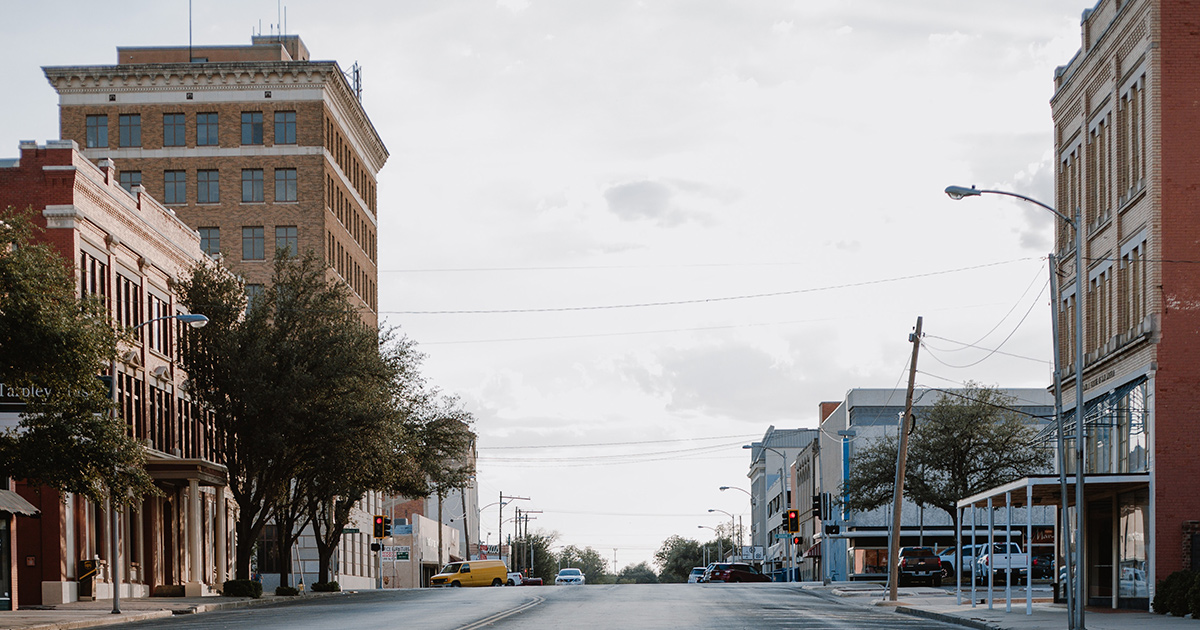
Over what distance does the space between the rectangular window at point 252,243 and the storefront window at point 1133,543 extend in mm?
60024

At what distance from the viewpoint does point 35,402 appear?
32250mm

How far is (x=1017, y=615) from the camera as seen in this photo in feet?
115

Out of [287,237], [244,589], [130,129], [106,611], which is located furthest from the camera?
[130,129]

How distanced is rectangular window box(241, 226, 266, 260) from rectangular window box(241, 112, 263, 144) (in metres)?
5.33

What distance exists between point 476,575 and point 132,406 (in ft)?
103

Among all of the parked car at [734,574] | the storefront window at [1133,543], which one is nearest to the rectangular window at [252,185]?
the parked car at [734,574]

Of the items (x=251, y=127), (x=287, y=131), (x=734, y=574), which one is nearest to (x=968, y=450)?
(x=734, y=574)

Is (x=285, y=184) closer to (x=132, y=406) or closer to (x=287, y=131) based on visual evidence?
(x=287, y=131)

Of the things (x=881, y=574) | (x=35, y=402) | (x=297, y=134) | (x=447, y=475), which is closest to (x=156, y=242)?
(x=447, y=475)

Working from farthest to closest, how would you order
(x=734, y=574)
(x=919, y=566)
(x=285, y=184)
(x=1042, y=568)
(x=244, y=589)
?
(x=285, y=184) < (x=734, y=574) < (x=1042, y=568) < (x=919, y=566) < (x=244, y=589)

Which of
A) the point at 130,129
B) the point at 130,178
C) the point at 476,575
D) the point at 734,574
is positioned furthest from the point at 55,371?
the point at 130,129

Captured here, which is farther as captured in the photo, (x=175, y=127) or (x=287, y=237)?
(x=175, y=127)

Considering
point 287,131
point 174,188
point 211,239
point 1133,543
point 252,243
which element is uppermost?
point 287,131

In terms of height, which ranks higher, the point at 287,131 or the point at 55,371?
the point at 287,131
